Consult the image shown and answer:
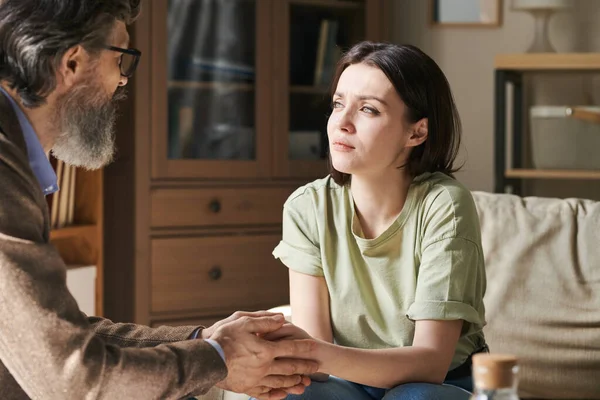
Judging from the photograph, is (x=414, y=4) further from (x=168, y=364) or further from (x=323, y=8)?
(x=168, y=364)

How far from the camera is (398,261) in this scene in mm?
1695

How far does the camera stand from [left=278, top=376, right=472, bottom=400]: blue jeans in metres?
1.49

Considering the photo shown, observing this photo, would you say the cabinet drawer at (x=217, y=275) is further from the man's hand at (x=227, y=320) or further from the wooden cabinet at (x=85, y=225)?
the man's hand at (x=227, y=320)

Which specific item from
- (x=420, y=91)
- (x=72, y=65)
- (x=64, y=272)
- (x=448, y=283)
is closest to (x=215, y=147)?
(x=420, y=91)

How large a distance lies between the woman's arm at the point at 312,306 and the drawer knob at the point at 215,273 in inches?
52.6

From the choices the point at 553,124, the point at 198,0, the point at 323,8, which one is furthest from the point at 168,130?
the point at 553,124

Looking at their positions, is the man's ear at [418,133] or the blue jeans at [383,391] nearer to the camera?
the blue jeans at [383,391]

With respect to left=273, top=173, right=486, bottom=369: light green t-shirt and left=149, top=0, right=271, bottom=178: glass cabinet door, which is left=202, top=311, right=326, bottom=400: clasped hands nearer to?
left=273, top=173, right=486, bottom=369: light green t-shirt

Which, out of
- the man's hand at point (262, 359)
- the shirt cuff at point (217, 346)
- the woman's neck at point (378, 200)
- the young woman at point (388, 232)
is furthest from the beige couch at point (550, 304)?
the shirt cuff at point (217, 346)

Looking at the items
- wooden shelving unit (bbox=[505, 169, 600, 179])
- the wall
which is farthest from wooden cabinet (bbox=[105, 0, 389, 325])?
wooden shelving unit (bbox=[505, 169, 600, 179])

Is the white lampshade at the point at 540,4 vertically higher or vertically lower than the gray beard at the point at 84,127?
higher

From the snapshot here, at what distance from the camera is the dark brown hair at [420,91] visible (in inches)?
65.9

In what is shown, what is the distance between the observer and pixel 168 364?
1.22m

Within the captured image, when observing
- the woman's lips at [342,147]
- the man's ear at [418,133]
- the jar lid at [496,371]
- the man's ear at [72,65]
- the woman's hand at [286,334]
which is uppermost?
the man's ear at [72,65]
